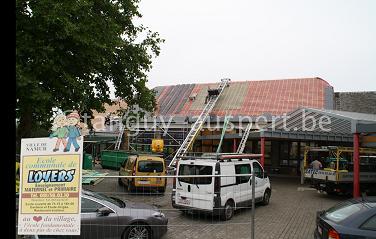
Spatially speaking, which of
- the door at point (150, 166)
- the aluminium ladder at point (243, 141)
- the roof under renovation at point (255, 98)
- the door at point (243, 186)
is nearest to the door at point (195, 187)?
the door at point (243, 186)

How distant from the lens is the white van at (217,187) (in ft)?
35.5

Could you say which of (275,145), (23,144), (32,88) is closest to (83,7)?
(32,88)

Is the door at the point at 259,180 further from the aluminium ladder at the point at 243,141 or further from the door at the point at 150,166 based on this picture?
the aluminium ladder at the point at 243,141

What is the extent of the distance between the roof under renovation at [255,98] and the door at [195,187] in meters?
17.7

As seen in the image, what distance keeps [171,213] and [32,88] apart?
8524mm

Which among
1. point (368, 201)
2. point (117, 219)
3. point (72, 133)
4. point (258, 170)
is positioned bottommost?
point (117, 219)

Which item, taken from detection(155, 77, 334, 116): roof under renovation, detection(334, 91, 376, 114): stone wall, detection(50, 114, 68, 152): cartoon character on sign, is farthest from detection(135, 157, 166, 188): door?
detection(334, 91, 376, 114): stone wall

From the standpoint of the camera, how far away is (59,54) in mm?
16828

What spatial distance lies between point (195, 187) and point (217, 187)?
89cm

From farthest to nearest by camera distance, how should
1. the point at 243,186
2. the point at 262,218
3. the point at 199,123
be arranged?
the point at 199,123 < the point at 262,218 < the point at 243,186

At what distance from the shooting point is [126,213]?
9516mm

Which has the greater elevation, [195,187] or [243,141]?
[243,141]

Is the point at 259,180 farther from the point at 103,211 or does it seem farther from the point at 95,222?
the point at 95,222

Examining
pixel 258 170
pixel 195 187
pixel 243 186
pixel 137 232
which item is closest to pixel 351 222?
pixel 243 186
